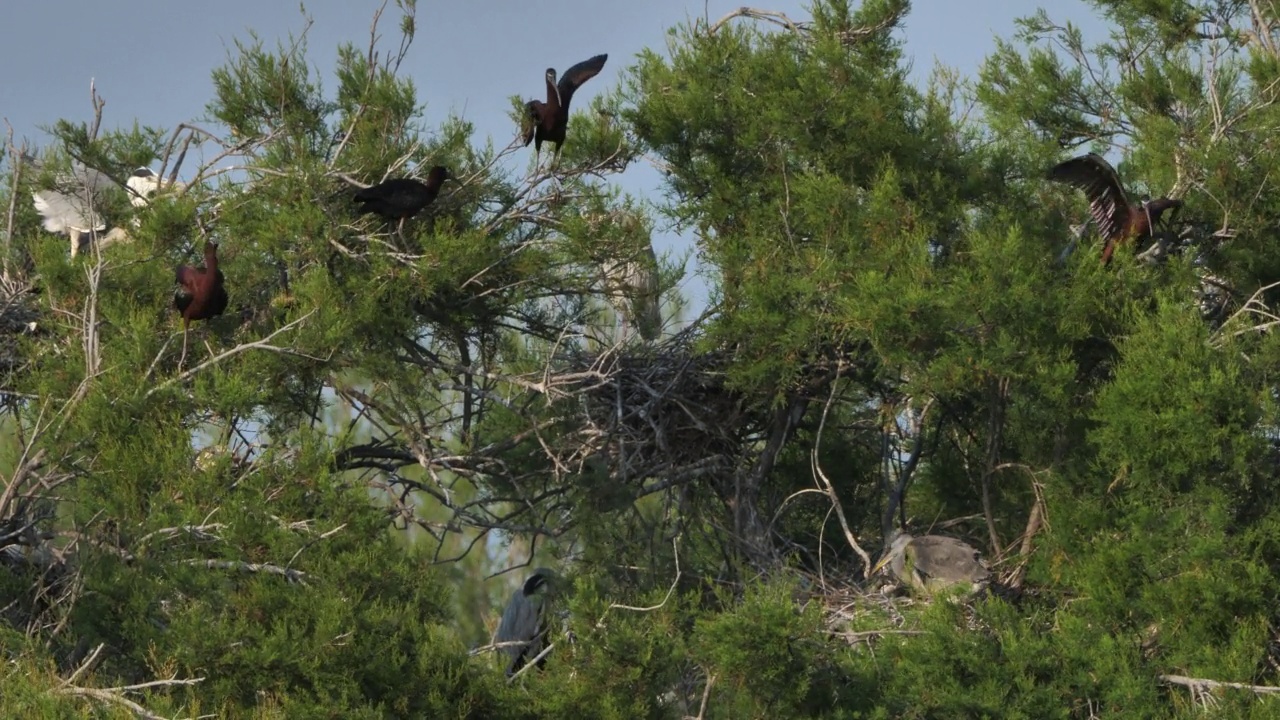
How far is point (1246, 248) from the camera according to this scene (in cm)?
916

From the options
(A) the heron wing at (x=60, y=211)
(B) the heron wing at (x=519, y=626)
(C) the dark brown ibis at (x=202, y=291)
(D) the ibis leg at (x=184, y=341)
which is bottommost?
(B) the heron wing at (x=519, y=626)

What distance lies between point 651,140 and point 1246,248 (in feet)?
9.91

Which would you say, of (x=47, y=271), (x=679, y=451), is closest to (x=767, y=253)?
(x=679, y=451)

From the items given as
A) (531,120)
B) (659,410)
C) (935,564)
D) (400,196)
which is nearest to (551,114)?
(531,120)

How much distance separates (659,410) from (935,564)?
1.53m

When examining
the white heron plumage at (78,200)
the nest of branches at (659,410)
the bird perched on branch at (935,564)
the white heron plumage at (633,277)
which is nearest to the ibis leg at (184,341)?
the white heron plumage at (78,200)

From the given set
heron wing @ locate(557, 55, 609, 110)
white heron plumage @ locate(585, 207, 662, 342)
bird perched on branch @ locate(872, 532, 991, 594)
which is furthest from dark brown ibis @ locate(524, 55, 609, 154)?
bird perched on branch @ locate(872, 532, 991, 594)

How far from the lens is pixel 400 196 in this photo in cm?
866

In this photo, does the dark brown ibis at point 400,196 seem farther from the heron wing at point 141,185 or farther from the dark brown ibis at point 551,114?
the heron wing at point 141,185

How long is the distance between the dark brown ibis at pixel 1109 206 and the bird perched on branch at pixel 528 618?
313cm

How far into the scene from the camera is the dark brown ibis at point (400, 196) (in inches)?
338

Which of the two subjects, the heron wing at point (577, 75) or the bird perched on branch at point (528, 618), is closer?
the heron wing at point (577, 75)

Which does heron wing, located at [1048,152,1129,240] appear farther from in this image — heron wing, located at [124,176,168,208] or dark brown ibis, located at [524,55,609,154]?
heron wing, located at [124,176,168,208]

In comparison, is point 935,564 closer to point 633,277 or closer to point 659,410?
point 659,410
